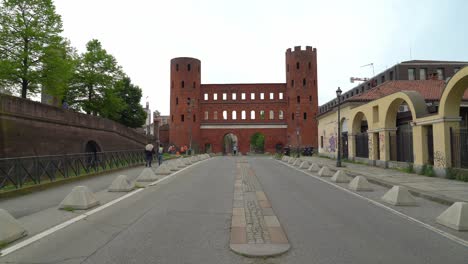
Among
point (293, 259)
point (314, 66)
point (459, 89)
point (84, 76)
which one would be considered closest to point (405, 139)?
point (459, 89)

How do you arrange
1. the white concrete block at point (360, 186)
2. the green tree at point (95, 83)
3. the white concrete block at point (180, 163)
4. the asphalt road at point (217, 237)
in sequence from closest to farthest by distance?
1. the asphalt road at point (217, 237)
2. the white concrete block at point (360, 186)
3. the white concrete block at point (180, 163)
4. the green tree at point (95, 83)

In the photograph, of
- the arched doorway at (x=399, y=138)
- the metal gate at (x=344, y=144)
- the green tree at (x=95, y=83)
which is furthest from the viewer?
the green tree at (x=95, y=83)

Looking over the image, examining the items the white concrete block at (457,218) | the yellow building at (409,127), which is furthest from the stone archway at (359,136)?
Result: the white concrete block at (457,218)

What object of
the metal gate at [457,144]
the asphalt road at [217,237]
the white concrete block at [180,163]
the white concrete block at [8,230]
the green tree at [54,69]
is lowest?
the asphalt road at [217,237]

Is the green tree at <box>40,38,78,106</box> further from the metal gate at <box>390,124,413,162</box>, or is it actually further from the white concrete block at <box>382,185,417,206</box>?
the white concrete block at <box>382,185,417,206</box>

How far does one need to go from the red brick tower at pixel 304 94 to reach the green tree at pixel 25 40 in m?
44.5

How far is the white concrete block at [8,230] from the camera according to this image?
5.66m

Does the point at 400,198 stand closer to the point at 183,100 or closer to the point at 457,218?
the point at 457,218

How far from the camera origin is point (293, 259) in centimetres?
481

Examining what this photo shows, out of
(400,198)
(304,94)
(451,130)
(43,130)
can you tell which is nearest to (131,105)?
(304,94)

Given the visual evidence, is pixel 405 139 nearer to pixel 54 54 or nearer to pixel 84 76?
pixel 54 54

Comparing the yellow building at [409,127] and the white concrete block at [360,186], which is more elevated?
the yellow building at [409,127]

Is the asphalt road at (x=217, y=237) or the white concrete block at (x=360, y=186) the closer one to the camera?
the asphalt road at (x=217, y=237)

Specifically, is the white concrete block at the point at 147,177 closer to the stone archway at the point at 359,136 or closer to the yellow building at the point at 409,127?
the yellow building at the point at 409,127
